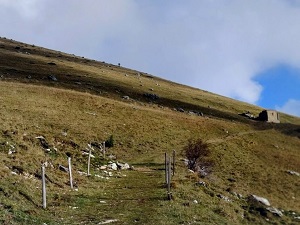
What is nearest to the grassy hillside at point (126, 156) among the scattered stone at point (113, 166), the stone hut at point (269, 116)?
the scattered stone at point (113, 166)

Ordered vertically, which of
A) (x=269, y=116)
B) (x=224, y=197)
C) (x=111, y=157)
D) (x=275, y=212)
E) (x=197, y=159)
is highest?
(x=269, y=116)

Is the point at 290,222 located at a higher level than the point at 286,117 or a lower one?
lower

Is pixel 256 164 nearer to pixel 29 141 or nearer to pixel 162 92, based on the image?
pixel 29 141

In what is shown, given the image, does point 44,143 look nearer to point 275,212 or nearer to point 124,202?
point 124,202

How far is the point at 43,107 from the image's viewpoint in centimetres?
6144

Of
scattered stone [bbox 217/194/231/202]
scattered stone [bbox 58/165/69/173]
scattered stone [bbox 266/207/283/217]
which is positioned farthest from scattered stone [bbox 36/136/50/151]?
scattered stone [bbox 266/207/283/217]

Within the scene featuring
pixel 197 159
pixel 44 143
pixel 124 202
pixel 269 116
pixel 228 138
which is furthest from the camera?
pixel 269 116

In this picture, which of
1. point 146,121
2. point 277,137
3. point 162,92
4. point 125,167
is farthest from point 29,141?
point 162,92

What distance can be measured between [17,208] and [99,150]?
1143 inches

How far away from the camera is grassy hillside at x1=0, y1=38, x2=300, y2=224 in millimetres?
23891

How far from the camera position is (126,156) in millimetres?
51938

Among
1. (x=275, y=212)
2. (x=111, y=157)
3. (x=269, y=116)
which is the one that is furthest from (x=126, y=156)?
(x=269, y=116)

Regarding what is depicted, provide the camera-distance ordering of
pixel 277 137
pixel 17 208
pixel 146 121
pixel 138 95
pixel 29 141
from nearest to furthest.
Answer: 1. pixel 17 208
2. pixel 29 141
3. pixel 146 121
4. pixel 277 137
5. pixel 138 95

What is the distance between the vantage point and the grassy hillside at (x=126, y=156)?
941 inches
